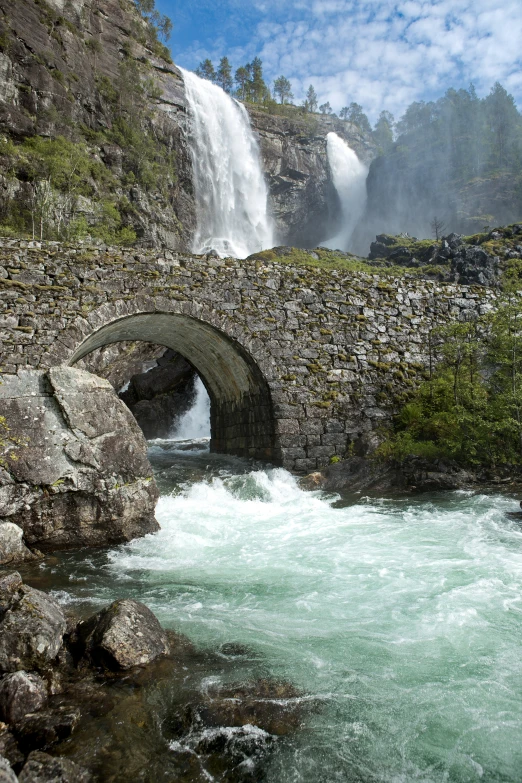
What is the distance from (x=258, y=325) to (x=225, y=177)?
4083 cm

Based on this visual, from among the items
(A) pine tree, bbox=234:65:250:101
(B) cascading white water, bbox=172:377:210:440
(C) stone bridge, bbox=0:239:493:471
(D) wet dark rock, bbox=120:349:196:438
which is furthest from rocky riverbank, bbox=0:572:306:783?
(A) pine tree, bbox=234:65:250:101

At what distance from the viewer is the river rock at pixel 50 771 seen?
7.70 ft

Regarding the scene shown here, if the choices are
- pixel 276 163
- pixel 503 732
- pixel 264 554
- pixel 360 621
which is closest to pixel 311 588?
pixel 360 621

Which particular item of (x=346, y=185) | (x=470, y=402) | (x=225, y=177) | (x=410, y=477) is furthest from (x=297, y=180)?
(x=410, y=477)

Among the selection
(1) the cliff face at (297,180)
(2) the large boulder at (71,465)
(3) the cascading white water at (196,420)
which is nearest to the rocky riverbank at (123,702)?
(2) the large boulder at (71,465)

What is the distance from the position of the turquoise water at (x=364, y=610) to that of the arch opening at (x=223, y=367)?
3234mm

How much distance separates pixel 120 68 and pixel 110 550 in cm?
4891

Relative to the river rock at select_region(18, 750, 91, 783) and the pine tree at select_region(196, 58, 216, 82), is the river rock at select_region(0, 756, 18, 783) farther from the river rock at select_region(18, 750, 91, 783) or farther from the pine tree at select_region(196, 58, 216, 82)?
the pine tree at select_region(196, 58, 216, 82)

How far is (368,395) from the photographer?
39.9 feet

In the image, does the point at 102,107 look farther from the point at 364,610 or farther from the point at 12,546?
the point at 364,610

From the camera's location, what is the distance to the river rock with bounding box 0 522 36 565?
590cm

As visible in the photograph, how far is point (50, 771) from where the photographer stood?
2.39 m

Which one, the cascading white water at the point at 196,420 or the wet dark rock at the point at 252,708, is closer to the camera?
the wet dark rock at the point at 252,708

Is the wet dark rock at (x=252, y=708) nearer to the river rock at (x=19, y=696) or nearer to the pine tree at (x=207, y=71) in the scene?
the river rock at (x=19, y=696)
